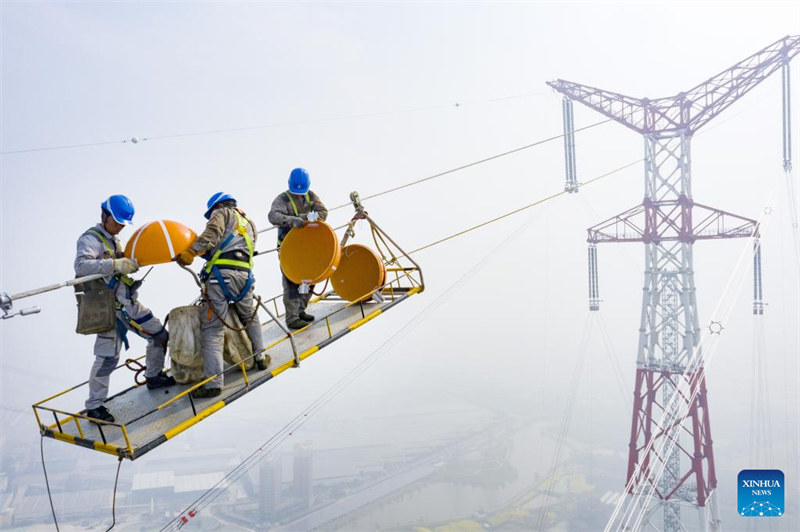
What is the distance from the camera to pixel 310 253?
264 inches

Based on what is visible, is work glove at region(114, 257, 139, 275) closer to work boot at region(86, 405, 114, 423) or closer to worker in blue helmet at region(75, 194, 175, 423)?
worker in blue helmet at region(75, 194, 175, 423)

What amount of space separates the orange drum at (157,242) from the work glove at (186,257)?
30 millimetres

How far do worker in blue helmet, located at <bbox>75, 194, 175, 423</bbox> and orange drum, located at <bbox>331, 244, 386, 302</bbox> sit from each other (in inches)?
112

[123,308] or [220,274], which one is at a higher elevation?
[220,274]

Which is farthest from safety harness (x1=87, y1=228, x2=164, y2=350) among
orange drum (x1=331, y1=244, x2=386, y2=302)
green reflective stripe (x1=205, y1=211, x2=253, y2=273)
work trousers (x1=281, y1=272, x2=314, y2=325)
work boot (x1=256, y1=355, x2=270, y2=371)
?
orange drum (x1=331, y1=244, x2=386, y2=302)

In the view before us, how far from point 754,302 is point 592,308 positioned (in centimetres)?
476

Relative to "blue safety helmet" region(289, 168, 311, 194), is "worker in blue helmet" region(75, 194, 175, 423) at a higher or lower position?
lower

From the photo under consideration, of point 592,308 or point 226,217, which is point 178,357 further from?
point 592,308

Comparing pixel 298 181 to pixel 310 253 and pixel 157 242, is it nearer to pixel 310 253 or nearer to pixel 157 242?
pixel 310 253

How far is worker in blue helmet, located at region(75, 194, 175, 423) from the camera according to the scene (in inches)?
207

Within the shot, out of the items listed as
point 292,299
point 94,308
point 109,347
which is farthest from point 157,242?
point 292,299

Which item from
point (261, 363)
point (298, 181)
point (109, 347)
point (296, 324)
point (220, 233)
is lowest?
point (261, 363)

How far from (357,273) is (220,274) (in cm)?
262

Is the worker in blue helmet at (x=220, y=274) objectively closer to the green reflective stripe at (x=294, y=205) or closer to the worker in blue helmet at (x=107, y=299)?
the worker in blue helmet at (x=107, y=299)
